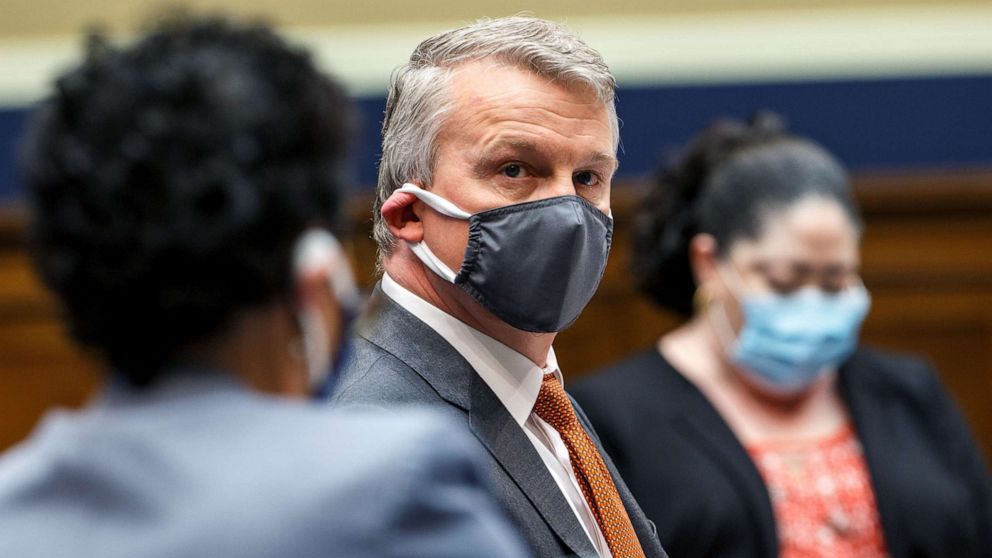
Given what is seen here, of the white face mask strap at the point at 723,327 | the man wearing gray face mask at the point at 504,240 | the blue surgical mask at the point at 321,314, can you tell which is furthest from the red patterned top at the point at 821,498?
the blue surgical mask at the point at 321,314

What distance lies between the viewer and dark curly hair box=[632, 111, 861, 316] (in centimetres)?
299

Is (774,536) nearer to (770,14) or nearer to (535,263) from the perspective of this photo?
(535,263)

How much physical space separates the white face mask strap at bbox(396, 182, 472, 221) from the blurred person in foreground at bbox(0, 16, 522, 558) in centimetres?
64

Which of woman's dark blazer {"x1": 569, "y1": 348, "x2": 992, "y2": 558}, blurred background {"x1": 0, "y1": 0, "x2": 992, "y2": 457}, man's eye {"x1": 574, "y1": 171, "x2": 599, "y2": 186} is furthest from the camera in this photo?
blurred background {"x1": 0, "y1": 0, "x2": 992, "y2": 457}

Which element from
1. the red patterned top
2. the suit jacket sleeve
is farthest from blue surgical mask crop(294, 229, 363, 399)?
the suit jacket sleeve

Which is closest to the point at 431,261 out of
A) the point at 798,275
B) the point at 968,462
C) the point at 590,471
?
the point at 590,471

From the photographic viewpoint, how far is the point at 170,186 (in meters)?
0.95

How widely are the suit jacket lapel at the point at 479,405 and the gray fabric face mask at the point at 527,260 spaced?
0.08m

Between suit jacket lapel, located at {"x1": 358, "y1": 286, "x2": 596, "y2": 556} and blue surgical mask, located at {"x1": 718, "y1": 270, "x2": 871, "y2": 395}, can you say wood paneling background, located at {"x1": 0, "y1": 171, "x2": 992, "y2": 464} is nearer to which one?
blue surgical mask, located at {"x1": 718, "y1": 270, "x2": 871, "y2": 395}

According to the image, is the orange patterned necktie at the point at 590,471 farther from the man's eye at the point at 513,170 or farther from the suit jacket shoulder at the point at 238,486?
the suit jacket shoulder at the point at 238,486

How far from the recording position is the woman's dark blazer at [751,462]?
2.65 meters

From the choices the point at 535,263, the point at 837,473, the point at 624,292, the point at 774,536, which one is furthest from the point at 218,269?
the point at 624,292

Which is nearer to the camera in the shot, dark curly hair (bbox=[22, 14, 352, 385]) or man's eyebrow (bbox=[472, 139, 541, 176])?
dark curly hair (bbox=[22, 14, 352, 385])

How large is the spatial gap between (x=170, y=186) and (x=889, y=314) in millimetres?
3578
